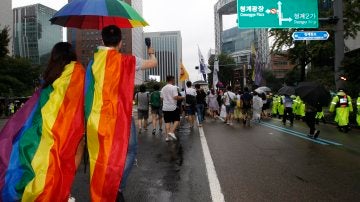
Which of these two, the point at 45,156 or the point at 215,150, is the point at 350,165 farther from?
the point at 45,156

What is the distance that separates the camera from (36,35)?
105 metres

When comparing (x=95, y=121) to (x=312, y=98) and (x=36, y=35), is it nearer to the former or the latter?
(x=312, y=98)

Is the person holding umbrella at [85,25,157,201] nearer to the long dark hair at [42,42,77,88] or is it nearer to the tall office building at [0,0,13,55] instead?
the long dark hair at [42,42,77,88]

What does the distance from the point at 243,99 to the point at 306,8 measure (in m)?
4.68

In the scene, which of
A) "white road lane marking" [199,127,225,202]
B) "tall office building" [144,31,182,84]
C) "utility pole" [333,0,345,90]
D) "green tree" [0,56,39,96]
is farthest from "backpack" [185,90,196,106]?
"tall office building" [144,31,182,84]

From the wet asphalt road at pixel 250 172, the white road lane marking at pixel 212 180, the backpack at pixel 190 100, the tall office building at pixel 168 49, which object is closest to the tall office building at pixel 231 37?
the tall office building at pixel 168 49

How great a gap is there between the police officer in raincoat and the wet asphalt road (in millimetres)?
3541

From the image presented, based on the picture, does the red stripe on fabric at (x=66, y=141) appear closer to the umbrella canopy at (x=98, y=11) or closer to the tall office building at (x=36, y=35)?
the umbrella canopy at (x=98, y=11)

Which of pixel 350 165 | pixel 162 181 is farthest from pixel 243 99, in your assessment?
pixel 162 181

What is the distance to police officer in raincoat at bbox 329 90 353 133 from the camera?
51.4ft

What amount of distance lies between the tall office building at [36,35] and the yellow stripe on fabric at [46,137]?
100.0 m

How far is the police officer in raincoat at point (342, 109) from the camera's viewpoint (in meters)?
15.7

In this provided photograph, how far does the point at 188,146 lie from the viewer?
38.2ft

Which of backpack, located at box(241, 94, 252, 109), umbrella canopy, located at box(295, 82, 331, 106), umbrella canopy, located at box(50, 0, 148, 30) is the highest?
umbrella canopy, located at box(50, 0, 148, 30)
